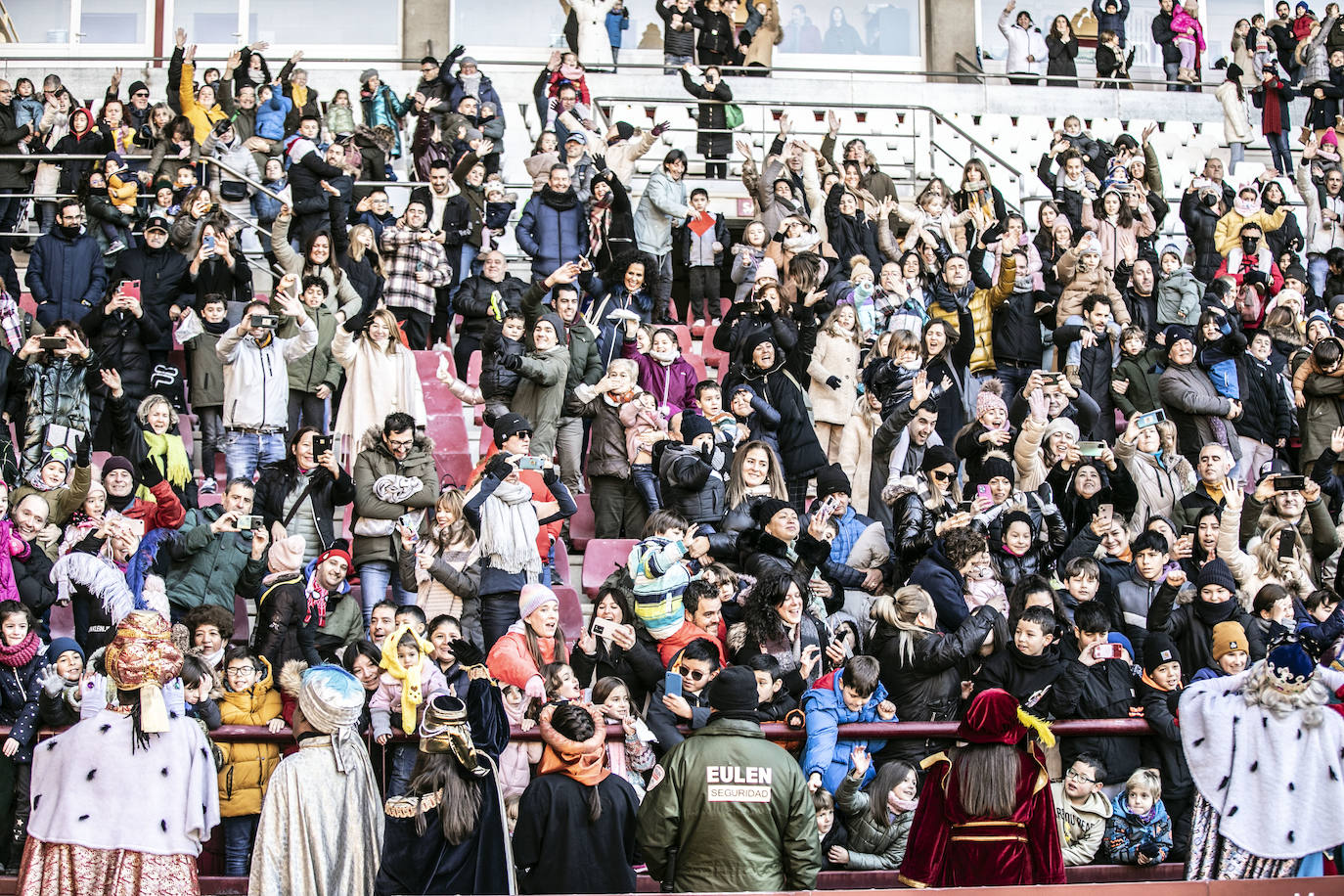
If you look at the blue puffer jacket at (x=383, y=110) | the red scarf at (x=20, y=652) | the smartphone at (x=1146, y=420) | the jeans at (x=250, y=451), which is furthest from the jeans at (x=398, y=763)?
the blue puffer jacket at (x=383, y=110)

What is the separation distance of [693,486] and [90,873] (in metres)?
4.95

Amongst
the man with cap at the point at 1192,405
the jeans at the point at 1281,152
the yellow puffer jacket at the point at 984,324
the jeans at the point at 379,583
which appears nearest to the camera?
the jeans at the point at 379,583

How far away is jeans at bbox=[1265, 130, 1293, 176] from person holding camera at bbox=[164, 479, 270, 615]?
14.6 m

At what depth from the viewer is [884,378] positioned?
13086 millimetres

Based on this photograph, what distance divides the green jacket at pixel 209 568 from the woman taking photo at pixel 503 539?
4.69 feet

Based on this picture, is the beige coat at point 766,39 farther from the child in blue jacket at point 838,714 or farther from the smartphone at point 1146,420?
the child in blue jacket at point 838,714

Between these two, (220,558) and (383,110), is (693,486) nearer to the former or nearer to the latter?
(220,558)

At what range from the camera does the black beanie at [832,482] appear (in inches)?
453

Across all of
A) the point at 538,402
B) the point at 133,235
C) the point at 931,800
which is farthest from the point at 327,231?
the point at 931,800

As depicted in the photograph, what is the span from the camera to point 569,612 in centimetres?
1173

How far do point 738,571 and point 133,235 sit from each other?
7.18 meters

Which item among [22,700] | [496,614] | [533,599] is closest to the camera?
[22,700]

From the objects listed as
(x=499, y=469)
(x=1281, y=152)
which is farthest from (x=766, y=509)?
(x=1281, y=152)

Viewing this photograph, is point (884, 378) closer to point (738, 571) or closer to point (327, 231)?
point (738, 571)
